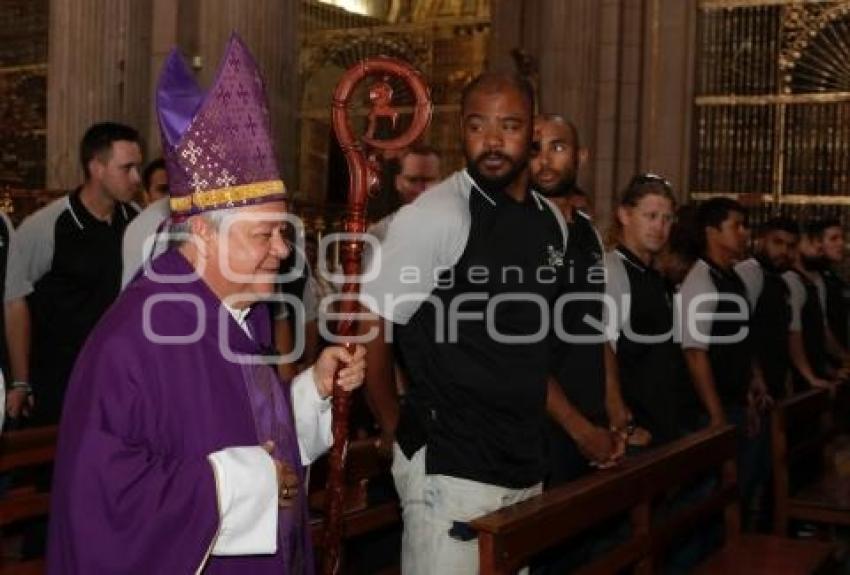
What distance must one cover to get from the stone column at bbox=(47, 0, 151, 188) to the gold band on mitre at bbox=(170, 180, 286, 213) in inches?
338

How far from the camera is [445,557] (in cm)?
357

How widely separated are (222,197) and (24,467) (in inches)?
86.0

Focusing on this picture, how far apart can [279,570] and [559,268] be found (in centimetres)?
151

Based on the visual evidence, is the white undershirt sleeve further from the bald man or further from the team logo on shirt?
the bald man

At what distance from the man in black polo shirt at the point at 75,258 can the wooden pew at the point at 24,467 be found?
130 cm

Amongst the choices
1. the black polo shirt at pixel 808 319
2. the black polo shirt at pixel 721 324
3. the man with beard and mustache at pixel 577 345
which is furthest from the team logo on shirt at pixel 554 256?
the black polo shirt at pixel 808 319

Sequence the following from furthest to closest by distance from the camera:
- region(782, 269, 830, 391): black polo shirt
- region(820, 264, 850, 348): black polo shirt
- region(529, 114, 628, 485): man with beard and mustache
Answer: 1. region(820, 264, 850, 348): black polo shirt
2. region(782, 269, 830, 391): black polo shirt
3. region(529, 114, 628, 485): man with beard and mustache

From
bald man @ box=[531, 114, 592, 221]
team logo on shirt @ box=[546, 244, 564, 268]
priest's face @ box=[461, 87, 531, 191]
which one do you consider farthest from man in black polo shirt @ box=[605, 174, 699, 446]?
priest's face @ box=[461, 87, 531, 191]

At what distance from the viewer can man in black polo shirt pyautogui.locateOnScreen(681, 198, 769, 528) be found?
6395 millimetres

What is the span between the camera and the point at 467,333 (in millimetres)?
3635

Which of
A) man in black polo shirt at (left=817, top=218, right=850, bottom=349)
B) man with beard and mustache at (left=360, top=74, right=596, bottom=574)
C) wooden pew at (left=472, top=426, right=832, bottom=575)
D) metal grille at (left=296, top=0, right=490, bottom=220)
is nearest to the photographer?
wooden pew at (left=472, top=426, right=832, bottom=575)

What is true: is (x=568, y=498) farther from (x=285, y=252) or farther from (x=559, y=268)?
(x=285, y=252)

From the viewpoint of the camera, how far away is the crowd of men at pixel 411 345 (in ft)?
8.41

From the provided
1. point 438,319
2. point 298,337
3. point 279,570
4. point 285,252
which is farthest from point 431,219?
point 298,337
